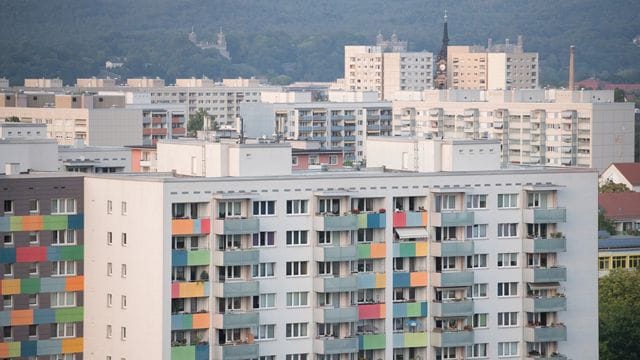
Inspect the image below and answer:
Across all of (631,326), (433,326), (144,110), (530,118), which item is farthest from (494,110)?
(433,326)

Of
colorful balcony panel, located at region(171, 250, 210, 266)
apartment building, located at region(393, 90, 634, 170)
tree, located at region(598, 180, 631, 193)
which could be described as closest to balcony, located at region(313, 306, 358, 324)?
colorful balcony panel, located at region(171, 250, 210, 266)

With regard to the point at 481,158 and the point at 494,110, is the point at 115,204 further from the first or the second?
the point at 494,110

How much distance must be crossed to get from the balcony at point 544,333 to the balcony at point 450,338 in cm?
207

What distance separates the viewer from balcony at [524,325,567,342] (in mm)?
69375

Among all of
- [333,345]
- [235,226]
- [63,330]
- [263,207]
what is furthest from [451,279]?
[63,330]

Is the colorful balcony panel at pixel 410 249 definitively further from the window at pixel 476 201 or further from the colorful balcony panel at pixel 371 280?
the window at pixel 476 201

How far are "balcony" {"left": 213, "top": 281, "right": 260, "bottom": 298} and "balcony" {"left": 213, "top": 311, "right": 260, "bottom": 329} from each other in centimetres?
54

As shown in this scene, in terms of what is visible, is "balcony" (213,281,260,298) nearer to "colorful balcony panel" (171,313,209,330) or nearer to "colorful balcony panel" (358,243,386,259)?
"colorful balcony panel" (171,313,209,330)

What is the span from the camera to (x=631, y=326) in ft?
263

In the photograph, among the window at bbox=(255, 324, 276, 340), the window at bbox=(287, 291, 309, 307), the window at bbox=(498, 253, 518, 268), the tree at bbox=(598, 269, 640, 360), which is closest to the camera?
the window at bbox=(255, 324, 276, 340)

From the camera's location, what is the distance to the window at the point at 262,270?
6612 cm

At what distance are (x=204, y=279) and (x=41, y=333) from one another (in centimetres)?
494

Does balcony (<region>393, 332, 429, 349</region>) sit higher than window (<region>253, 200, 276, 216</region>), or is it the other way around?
window (<region>253, 200, 276, 216</region>)

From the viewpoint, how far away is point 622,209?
423ft
